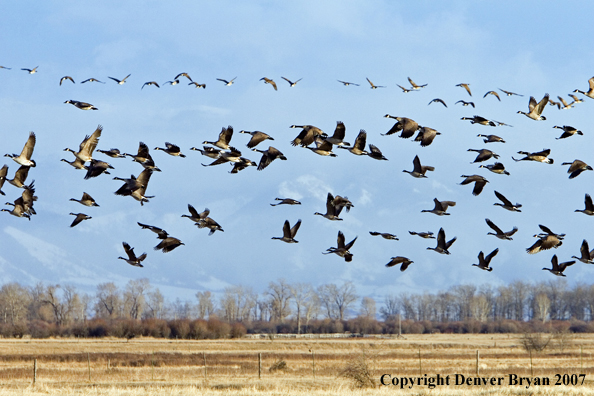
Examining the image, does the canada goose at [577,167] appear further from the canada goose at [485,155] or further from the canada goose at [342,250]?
the canada goose at [342,250]

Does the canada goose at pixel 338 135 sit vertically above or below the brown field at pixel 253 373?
above

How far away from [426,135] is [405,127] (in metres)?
0.74

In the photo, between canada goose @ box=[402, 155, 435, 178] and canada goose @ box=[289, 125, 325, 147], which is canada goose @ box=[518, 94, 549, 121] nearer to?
canada goose @ box=[402, 155, 435, 178]

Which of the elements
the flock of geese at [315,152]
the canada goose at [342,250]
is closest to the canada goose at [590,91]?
the flock of geese at [315,152]

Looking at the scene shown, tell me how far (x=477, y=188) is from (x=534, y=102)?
3.35m

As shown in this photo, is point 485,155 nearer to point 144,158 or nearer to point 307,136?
point 307,136

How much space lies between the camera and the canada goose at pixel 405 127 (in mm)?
20188

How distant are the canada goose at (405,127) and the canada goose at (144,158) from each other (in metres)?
7.38

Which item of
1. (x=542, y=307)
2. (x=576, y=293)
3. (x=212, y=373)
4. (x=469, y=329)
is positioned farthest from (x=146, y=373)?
(x=576, y=293)

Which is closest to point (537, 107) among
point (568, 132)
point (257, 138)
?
point (568, 132)

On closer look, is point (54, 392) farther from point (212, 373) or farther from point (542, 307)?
point (542, 307)

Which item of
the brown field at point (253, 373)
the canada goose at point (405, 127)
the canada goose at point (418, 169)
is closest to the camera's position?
the canada goose at point (405, 127)

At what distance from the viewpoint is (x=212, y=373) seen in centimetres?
4091

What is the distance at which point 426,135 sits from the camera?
20.9 meters
